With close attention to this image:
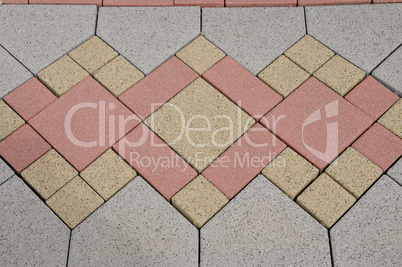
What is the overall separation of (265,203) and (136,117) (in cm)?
76

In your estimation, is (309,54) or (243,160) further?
(309,54)

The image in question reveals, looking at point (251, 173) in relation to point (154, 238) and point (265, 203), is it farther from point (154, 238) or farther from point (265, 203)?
point (154, 238)

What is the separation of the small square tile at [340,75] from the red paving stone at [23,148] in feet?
4.71

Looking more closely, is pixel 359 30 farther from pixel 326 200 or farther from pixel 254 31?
pixel 326 200

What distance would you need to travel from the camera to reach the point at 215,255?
194 cm

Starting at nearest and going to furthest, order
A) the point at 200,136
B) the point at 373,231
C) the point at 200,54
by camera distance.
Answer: the point at 373,231 < the point at 200,136 < the point at 200,54

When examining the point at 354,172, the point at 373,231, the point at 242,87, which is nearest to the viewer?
the point at 373,231

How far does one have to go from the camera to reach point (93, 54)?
247 centimetres

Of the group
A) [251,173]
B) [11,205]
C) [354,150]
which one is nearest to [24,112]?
[11,205]

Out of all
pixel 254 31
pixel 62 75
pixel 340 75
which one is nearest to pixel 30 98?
pixel 62 75

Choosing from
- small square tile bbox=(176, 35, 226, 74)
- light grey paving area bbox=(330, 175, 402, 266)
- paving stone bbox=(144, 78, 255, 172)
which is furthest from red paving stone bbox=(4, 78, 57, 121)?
light grey paving area bbox=(330, 175, 402, 266)

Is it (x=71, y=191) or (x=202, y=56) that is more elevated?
(x=202, y=56)

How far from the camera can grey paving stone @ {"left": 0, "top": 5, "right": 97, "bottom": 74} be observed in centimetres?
248

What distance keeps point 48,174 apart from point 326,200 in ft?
4.19
